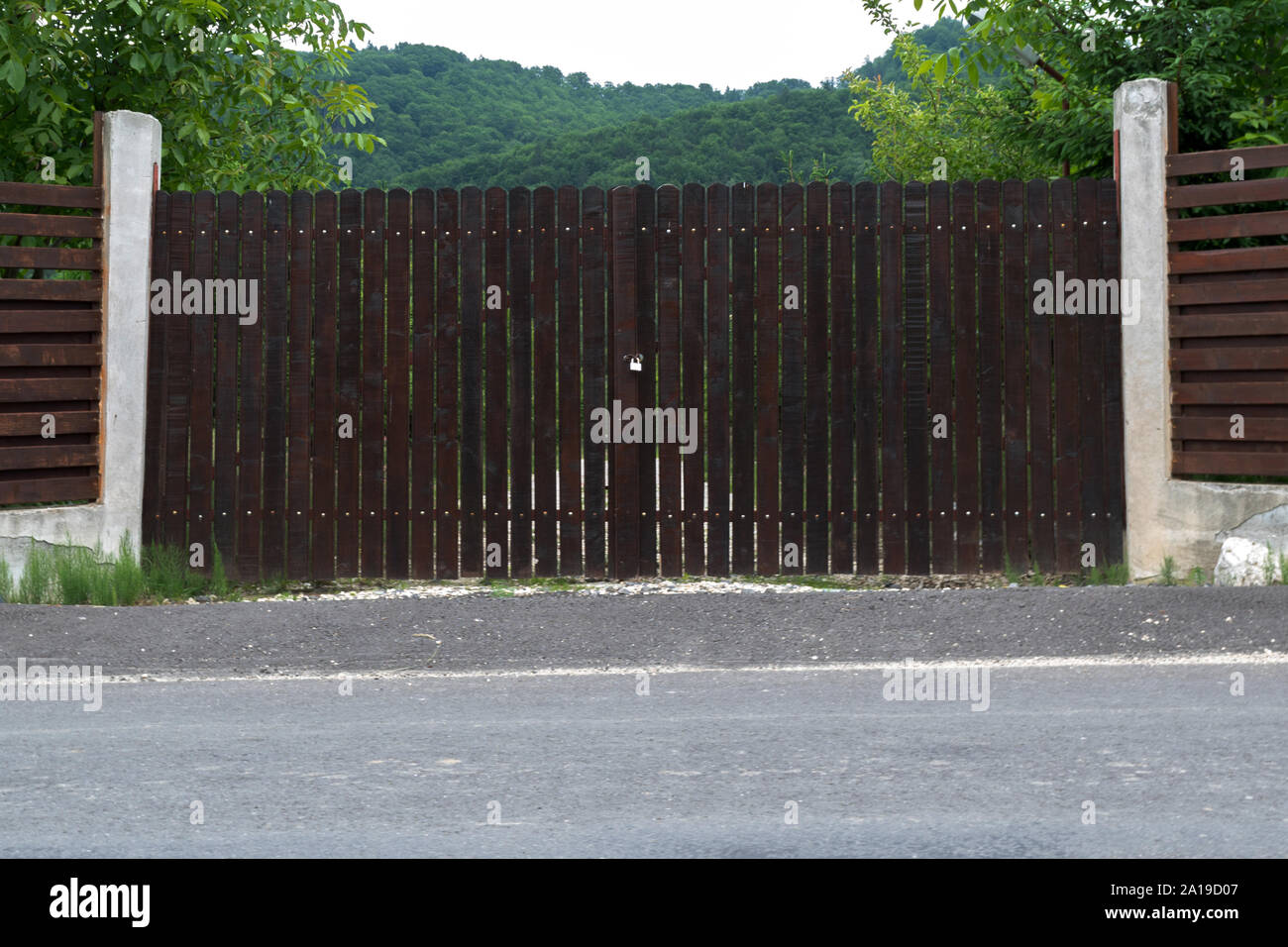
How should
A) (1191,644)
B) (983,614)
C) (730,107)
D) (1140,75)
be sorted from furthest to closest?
(730,107), (1140,75), (983,614), (1191,644)

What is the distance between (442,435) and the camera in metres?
9.18

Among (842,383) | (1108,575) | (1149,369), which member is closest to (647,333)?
(842,383)

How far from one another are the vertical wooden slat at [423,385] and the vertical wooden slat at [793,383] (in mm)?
2416

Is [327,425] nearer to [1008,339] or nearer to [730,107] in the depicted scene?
[1008,339]

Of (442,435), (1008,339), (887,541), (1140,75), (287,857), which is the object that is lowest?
(287,857)

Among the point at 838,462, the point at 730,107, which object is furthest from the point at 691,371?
the point at 730,107

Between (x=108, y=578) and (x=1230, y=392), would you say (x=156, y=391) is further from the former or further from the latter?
(x=1230, y=392)

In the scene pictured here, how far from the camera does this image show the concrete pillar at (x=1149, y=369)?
28.9ft

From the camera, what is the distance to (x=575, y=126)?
51.0 meters

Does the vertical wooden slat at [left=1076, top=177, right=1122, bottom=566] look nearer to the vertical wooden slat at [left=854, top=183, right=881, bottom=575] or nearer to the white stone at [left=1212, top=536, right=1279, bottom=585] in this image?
the white stone at [left=1212, top=536, right=1279, bottom=585]

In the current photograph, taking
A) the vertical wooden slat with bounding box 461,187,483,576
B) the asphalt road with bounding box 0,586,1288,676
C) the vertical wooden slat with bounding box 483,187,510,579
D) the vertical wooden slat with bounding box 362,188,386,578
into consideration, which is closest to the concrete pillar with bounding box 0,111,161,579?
the asphalt road with bounding box 0,586,1288,676

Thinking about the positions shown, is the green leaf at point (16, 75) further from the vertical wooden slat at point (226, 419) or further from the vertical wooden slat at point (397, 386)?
the vertical wooden slat at point (397, 386)

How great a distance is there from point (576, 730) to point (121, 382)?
5162mm

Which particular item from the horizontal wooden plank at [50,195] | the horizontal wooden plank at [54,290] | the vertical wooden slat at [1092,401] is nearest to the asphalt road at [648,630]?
the vertical wooden slat at [1092,401]
